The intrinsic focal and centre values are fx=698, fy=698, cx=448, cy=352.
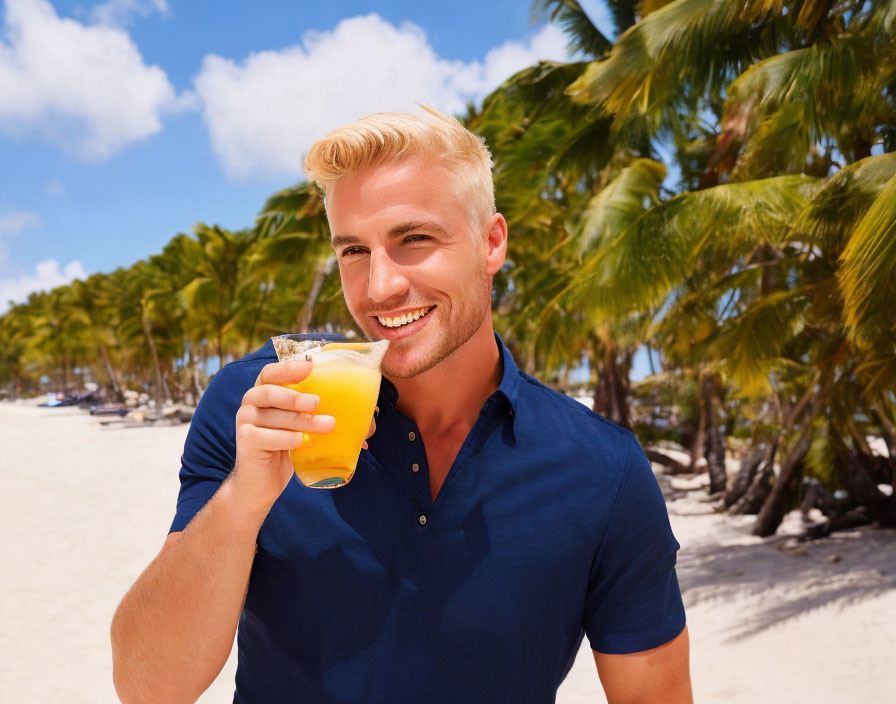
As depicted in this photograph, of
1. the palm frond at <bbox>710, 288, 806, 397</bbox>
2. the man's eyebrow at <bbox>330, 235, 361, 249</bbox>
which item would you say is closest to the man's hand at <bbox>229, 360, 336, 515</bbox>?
the man's eyebrow at <bbox>330, 235, 361, 249</bbox>

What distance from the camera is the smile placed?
4.97 ft

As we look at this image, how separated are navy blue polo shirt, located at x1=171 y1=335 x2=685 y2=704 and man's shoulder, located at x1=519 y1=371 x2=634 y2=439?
5 centimetres

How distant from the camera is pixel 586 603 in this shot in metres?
1.51

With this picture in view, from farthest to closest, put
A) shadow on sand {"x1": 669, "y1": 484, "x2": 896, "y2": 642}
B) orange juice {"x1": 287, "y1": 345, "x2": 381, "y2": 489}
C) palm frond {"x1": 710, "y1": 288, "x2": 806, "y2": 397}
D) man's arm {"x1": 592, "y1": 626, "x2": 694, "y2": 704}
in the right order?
palm frond {"x1": 710, "y1": 288, "x2": 806, "y2": 397}
shadow on sand {"x1": 669, "y1": 484, "x2": 896, "y2": 642}
man's arm {"x1": 592, "y1": 626, "x2": 694, "y2": 704}
orange juice {"x1": 287, "y1": 345, "x2": 381, "y2": 489}

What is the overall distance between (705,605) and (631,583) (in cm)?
735

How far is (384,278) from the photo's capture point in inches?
57.5

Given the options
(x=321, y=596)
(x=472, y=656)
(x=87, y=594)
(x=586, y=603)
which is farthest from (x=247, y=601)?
(x=87, y=594)

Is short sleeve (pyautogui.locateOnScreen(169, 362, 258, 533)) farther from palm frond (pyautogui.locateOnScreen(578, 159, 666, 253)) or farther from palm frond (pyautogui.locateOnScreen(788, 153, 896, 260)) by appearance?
palm frond (pyautogui.locateOnScreen(578, 159, 666, 253))

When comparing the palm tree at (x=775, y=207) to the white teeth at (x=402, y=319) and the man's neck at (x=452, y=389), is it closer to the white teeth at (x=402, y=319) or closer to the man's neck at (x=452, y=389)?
the man's neck at (x=452, y=389)

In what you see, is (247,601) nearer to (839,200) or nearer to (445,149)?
(445,149)

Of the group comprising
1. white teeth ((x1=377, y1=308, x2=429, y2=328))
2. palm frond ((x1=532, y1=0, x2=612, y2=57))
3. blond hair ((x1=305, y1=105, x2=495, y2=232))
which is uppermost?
palm frond ((x1=532, y1=0, x2=612, y2=57))

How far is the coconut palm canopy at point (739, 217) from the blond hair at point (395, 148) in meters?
4.09

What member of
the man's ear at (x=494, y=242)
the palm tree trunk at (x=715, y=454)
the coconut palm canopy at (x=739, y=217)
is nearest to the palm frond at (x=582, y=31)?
the coconut palm canopy at (x=739, y=217)

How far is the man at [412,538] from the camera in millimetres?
1342
